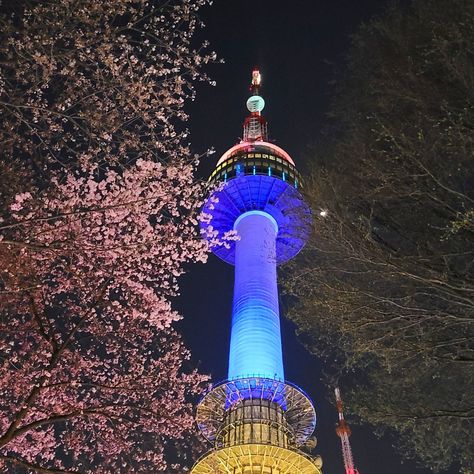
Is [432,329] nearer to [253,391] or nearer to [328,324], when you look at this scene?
[328,324]

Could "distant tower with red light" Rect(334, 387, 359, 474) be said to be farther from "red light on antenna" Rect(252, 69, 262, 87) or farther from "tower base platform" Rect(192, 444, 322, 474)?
"red light on antenna" Rect(252, 69, 262, 87)

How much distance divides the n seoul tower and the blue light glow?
60 millimetres

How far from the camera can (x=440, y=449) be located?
12992 millimetres

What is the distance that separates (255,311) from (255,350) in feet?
8.92

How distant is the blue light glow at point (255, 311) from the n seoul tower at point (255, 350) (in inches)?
2.4

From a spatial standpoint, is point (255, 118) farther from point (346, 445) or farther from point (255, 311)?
point (346, 445)

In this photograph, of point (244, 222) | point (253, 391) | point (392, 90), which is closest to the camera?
point (392, 90)

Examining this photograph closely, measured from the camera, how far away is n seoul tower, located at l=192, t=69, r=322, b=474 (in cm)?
2748

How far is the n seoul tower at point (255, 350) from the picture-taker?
90.2ft

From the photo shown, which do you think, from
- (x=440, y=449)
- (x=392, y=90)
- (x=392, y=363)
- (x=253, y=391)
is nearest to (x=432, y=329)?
(x=392, y=363)

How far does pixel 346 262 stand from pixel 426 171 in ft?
11.5

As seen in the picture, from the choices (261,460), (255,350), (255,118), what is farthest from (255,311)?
(255,118)

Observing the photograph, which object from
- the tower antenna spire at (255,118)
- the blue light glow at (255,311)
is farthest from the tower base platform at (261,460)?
the tower antenna spire at (255,118)

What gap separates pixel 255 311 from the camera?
1286 inches
